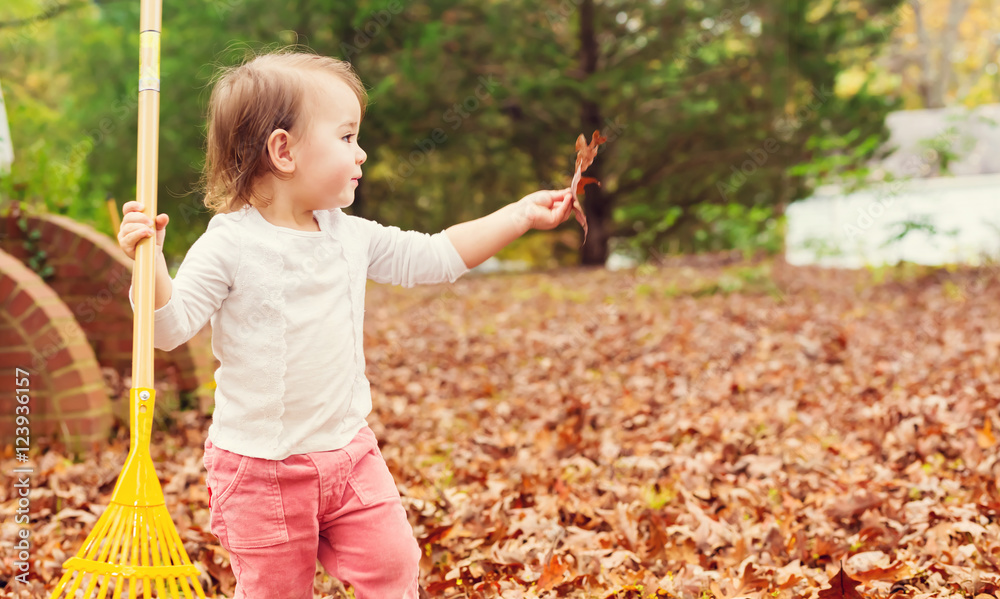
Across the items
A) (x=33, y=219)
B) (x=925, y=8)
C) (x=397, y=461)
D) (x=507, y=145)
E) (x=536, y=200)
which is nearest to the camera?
(x=536, y=200)

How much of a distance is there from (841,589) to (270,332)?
1784 millimetres

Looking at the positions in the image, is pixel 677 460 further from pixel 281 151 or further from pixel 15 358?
pixel 15 358

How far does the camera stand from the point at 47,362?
417cm

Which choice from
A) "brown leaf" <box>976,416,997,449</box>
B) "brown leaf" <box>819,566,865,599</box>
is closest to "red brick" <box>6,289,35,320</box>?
"brown leaf" <box>819,566,865,599</box>

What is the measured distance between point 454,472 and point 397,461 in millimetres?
311

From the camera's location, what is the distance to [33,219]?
15.7ft

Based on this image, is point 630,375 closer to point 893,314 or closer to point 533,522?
point 533,522

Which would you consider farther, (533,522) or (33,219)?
(33,219)

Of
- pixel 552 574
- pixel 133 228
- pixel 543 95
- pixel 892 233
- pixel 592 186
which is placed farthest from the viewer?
pixel 592 186

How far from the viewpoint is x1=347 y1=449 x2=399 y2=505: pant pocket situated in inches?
76.7

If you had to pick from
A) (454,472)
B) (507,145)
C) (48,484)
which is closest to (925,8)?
(507,145)

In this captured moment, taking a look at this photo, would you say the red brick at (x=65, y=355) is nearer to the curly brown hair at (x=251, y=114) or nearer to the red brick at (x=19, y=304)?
the red brick at (x=19, y=304)

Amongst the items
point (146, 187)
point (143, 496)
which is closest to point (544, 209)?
point (146, 187)

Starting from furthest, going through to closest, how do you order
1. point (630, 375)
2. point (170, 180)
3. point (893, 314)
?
point (170, 180) → point (893, 314) → point (630, 375)
